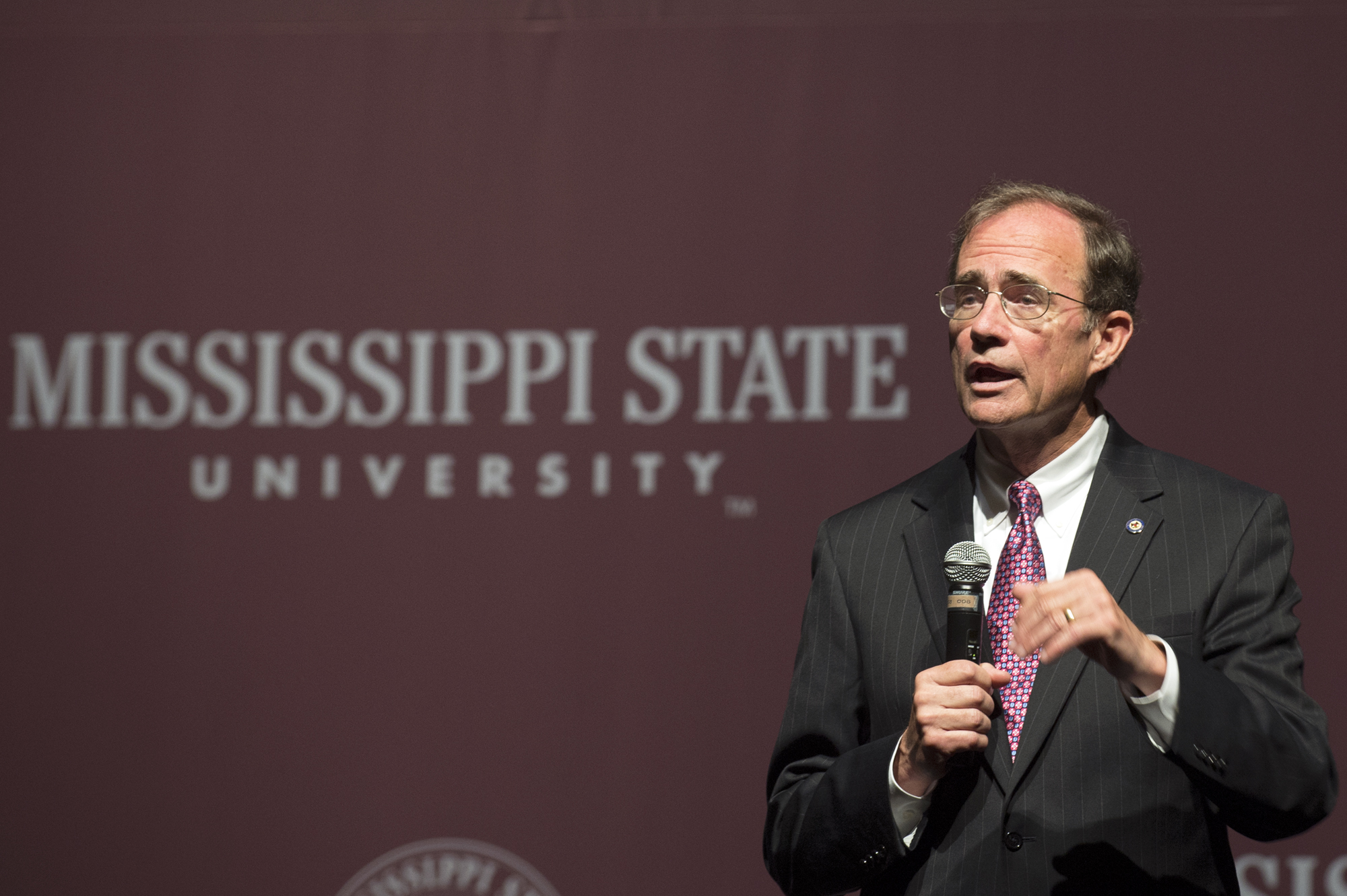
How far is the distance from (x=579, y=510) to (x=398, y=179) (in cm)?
90

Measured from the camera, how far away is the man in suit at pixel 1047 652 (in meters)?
1.58

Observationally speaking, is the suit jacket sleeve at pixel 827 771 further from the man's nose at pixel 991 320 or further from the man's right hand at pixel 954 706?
the man's nose at pixel 991 320

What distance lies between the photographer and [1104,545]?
181 centimetres

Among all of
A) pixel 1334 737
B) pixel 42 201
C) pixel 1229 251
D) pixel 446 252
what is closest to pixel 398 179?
pixel 446 252

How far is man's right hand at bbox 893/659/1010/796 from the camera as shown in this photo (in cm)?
156

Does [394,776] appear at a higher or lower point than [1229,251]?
lower

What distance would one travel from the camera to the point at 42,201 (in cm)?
352

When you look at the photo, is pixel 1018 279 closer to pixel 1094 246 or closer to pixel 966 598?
pixel 1094 246

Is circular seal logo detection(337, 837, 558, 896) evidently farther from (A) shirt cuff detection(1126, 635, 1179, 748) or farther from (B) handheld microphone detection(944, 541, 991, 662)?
(A) shirt cuff detection(1126, 635, 1179, 748)

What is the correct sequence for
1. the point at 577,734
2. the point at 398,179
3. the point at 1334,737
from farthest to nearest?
the point at 398,179 < the point at 577,734 < the point at 1334,737

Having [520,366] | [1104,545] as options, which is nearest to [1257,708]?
[1104,545]

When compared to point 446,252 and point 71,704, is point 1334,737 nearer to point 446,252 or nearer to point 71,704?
point 446,252

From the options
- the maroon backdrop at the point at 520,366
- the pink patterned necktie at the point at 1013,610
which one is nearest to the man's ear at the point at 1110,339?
the pink patterned necktie at the point at 1013,610

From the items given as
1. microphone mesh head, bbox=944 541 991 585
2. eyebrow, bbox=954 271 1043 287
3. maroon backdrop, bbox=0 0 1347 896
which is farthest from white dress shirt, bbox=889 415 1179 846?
maroon backdrop, bbox=0 0 1347 896
